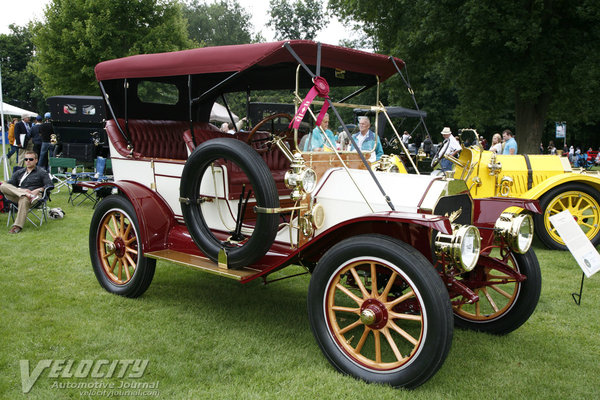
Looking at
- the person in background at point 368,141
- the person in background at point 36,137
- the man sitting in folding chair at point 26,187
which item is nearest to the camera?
the person in background at point 368,141

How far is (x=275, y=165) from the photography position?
5.22 meters

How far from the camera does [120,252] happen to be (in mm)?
4789

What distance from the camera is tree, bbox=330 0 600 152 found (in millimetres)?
12961

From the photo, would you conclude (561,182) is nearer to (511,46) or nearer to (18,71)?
(511,46)

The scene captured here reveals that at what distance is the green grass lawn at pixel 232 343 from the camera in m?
3.11

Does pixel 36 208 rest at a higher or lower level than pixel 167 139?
lower

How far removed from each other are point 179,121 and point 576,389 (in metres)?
4.87

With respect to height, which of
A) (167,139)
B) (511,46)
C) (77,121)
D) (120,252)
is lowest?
(120,252)

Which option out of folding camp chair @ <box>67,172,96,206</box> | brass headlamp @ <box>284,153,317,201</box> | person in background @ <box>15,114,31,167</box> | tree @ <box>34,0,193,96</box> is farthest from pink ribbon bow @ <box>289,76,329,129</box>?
tree @ <box>34,0,193,96</box>

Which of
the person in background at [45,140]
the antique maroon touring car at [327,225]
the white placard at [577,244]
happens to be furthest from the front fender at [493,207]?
the person in background at [45,140]

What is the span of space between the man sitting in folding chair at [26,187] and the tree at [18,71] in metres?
45.5

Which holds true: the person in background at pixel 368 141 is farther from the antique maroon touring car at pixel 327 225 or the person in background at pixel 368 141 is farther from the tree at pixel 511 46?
the tree at pixel 511 46

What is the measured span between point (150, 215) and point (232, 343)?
1.50 meters

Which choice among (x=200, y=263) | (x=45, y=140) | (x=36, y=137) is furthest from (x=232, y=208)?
(x=36, y=137)
